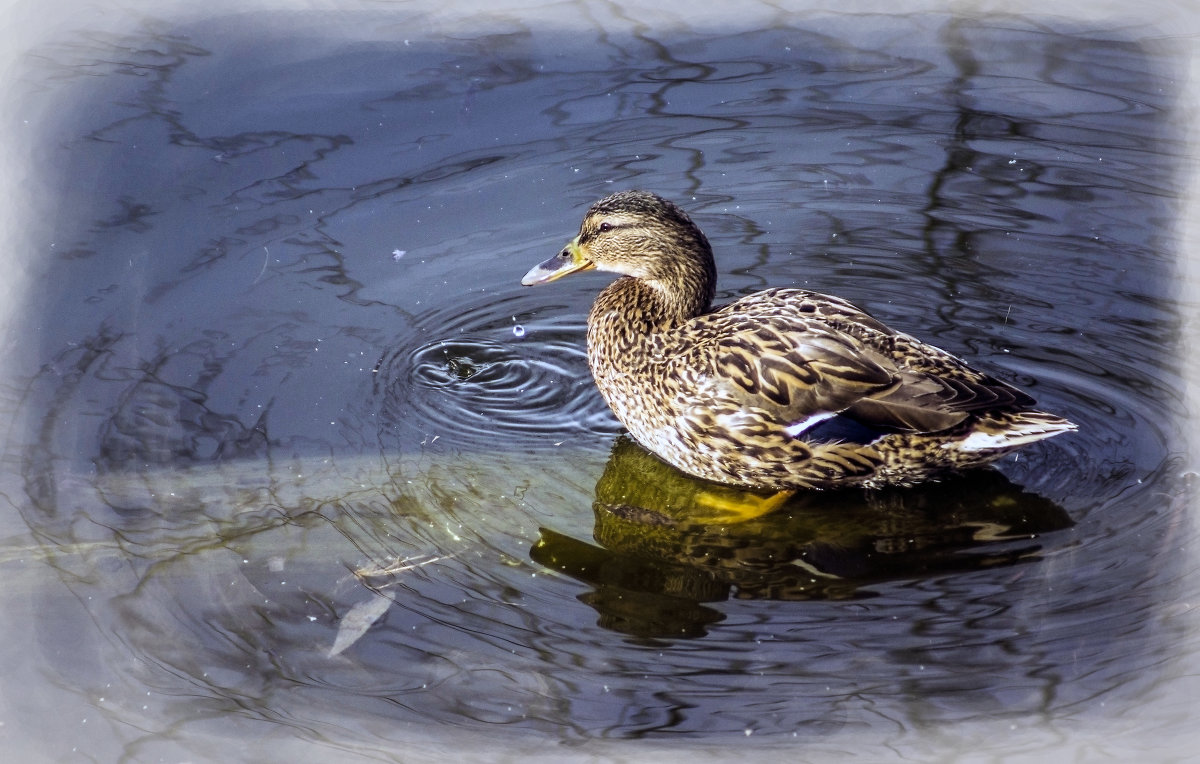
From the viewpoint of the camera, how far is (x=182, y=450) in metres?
4.58

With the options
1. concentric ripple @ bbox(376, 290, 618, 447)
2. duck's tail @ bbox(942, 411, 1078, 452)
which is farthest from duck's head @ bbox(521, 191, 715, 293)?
duck's tail @ bbox(942, 411, 1078, 452)

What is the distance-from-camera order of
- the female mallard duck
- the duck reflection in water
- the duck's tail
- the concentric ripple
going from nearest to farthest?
the duck reflection in water < the duck's tail < the female mallard duck < the concentric ripple

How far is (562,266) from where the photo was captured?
535 centimetres

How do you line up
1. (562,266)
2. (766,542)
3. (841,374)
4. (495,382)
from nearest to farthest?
(766,542) → (841,374) → (495,382) → (562,266)

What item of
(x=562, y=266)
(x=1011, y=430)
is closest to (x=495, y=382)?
(x=562, y=266)

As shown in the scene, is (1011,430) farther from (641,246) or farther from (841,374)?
(641,246)

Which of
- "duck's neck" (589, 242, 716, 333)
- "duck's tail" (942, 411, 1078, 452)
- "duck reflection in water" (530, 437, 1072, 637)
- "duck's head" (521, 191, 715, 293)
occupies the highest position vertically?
"duck's head" (521, 191, 715, 293)

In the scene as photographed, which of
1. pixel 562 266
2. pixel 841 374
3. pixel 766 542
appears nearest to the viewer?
pixel 766 542

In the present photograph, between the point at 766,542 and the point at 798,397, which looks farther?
the point at 798,397

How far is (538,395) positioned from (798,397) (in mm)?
1165

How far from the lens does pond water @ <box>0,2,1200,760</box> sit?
3.47 meters

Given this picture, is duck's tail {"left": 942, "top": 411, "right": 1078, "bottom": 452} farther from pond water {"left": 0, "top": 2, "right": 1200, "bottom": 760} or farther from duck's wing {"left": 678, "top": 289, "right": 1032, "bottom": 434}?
pond water {"left": 0, "top": 2, "right": 1200, "bottom": 760}

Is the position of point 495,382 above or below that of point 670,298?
below

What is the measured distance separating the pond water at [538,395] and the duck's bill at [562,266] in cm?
36
